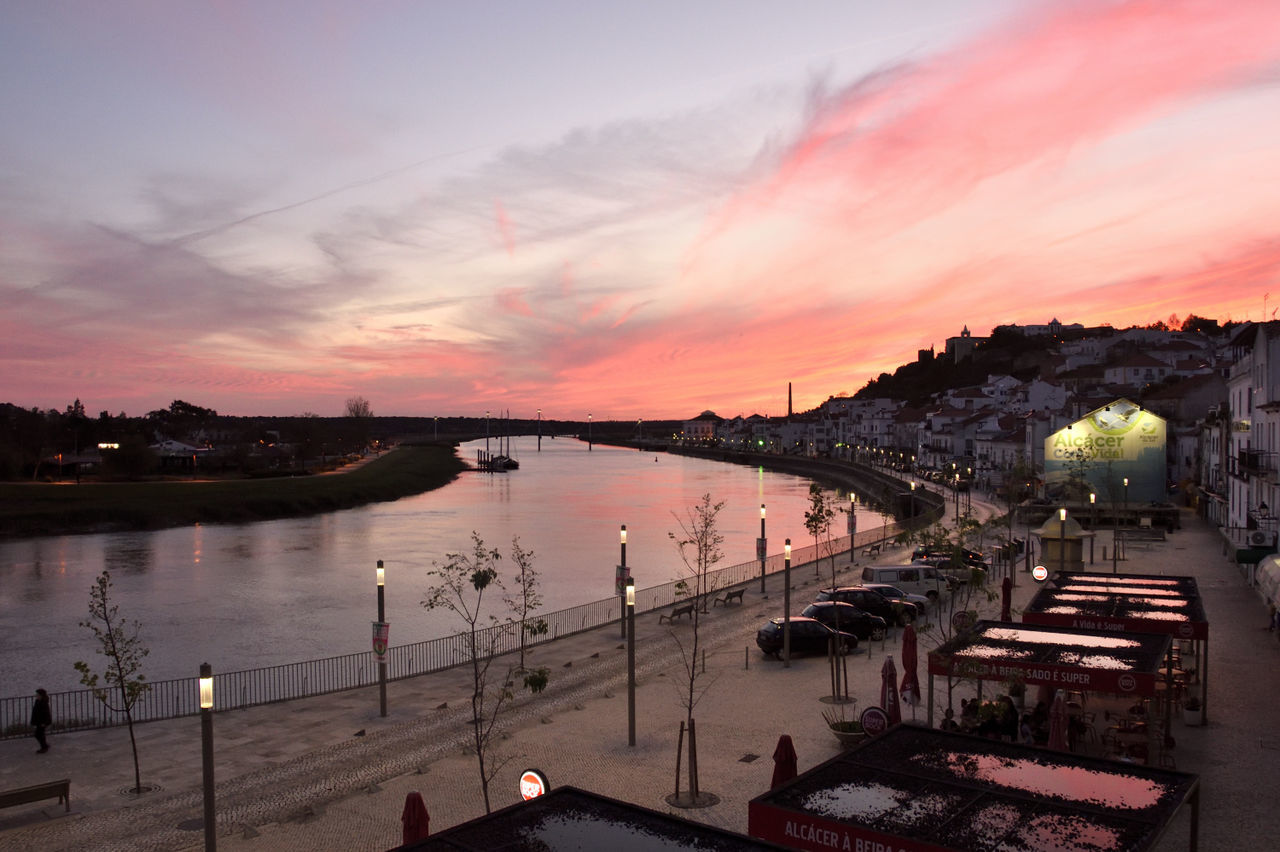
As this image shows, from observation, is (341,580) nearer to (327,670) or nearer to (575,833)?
(327,670)

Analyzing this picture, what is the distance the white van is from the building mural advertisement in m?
31.5

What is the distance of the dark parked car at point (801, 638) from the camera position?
979 inches

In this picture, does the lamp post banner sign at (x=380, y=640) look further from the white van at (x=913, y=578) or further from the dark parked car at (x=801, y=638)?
the white van at (x=913, y=578)

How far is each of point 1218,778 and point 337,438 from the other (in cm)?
19230

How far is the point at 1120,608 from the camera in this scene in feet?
64.5

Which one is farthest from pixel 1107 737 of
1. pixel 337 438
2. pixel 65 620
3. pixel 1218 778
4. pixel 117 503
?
pixel 337 438

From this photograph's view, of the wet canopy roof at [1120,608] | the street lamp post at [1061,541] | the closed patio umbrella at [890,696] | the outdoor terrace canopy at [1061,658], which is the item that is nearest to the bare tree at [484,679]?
the closed patio umbrella at [890,696]

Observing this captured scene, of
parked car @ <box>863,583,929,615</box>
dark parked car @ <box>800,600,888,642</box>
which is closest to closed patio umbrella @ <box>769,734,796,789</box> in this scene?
dark parked car @ <box>800,600,888,642</box>

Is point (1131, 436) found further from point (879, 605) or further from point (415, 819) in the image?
point (415, 819)

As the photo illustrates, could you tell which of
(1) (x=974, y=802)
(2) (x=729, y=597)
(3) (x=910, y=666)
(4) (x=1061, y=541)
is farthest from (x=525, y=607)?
(4) (x=1061, y=541)

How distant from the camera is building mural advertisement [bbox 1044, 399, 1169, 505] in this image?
62.4m

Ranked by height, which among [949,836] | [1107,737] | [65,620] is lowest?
[65,620]

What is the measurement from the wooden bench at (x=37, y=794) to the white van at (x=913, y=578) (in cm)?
2677

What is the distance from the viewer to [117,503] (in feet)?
250
